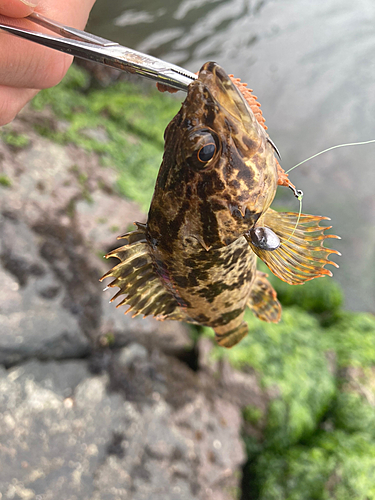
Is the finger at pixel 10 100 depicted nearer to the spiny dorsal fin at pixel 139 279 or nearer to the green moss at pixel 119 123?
the spiny dorsal fin at pixel 139 279

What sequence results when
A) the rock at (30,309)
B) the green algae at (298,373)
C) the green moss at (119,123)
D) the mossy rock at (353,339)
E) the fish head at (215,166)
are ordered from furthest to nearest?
the green moss at (119,123) < the mossy rock at (353,339) < the green algae at (298,373) < the rock at (30,309) < the fish head at (215,166)

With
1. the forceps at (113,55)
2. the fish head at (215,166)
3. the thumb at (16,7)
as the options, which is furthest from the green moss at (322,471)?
the thumb at (16,7)

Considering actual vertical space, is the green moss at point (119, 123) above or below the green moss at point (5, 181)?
above

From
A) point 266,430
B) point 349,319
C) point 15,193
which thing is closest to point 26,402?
point 15,193

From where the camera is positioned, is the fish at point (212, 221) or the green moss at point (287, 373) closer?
the fish at point (212, 221)

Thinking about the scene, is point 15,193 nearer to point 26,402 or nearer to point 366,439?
point 26,402

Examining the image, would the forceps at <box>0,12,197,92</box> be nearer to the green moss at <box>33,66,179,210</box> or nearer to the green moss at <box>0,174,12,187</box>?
the green moss at <box>0,174,12,187</box>
